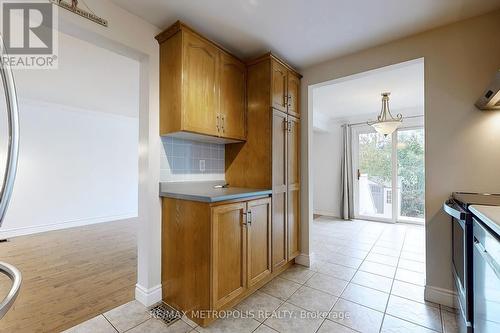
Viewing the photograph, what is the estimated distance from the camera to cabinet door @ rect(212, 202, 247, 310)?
1.68 m

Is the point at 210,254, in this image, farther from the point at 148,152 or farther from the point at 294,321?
the point at 148,152

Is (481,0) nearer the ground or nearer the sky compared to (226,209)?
nearer the sky

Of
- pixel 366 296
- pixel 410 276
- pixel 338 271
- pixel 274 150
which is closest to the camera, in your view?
pixel 366 296

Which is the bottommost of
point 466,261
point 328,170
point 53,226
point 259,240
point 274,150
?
point 53,226

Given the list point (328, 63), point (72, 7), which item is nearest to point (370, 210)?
point (328, 63)

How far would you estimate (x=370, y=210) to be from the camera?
535 centimetres

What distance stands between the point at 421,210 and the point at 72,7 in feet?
20.2

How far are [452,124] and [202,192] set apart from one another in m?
2.27

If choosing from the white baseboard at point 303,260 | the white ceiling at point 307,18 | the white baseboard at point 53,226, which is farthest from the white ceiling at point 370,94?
the white baseboard at point 53,226

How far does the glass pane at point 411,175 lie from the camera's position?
15.4ft

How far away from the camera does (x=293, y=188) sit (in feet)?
8.86

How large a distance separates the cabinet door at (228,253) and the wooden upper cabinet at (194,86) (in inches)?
30.8

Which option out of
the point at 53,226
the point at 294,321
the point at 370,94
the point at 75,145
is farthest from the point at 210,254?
the point at 75,145

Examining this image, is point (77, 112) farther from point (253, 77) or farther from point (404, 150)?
point (404, 150)
